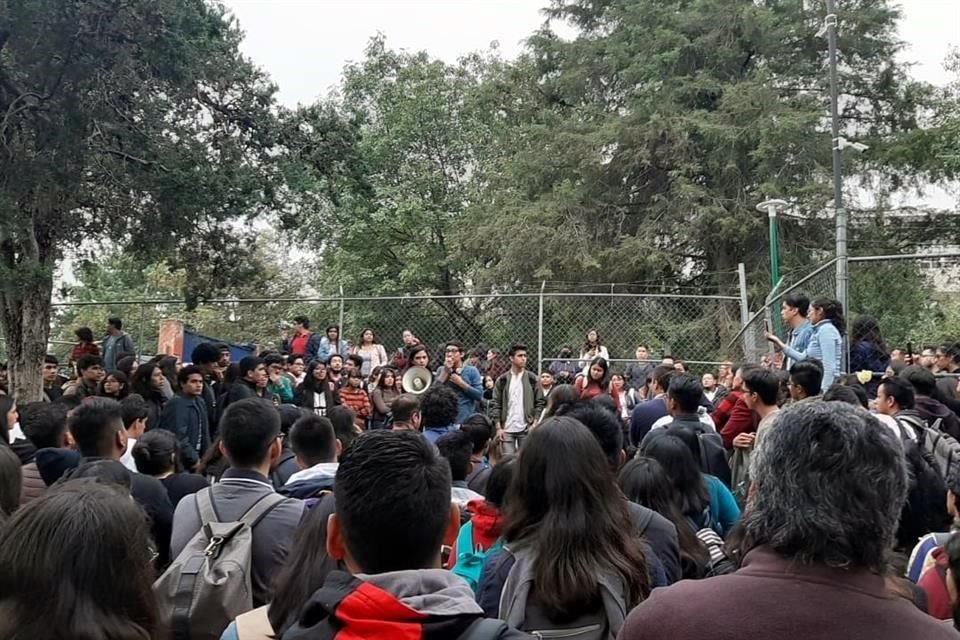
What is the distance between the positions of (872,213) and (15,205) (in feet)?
75.4

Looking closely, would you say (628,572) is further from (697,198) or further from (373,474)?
(697,198)

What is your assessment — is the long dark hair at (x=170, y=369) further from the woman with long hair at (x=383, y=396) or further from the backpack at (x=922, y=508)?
the backpack at (x=922, y=508)

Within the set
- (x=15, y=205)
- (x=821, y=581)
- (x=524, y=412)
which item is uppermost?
(x=15, y=205)

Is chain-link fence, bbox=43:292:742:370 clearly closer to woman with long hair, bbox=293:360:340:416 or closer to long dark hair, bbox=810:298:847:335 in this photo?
woman with long hair, bbox=293:360:340:416

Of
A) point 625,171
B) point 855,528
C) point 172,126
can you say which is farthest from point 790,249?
point 855,528

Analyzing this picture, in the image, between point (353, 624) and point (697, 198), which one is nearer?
point (353, 624)

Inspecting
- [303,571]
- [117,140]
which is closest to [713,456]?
[303,571]

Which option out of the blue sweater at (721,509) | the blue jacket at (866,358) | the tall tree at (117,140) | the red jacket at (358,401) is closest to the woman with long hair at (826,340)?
the blue jacket at (866,358)

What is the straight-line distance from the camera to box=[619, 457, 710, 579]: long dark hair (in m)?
3.66

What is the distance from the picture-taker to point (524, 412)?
36.1 feet

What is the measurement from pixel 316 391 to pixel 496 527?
864 cm

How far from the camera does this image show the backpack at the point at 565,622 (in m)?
2.71

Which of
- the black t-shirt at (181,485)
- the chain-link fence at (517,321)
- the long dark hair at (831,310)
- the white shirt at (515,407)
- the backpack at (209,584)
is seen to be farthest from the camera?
the chain-link fence at (517,321)

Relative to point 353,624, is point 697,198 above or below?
above
